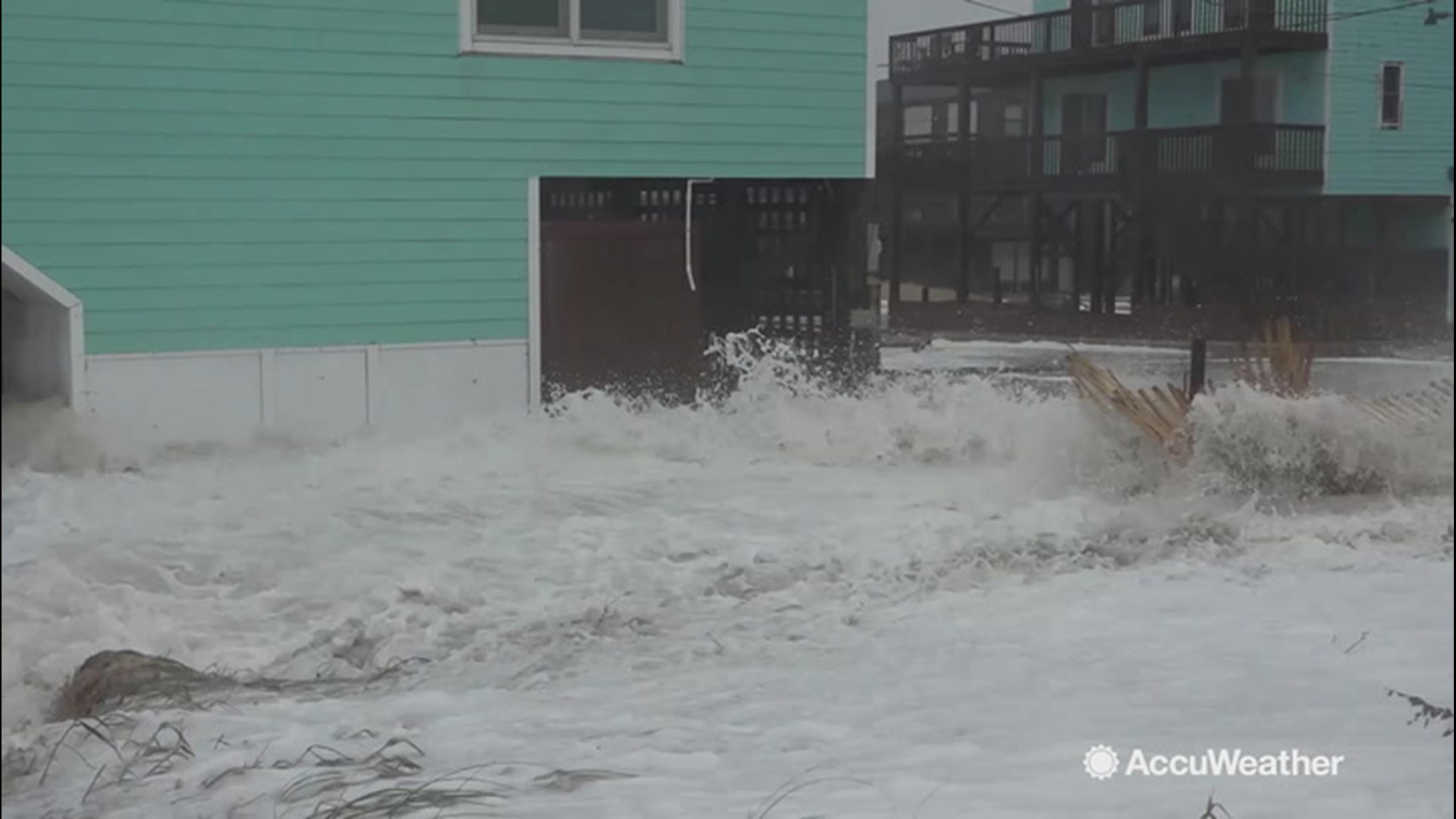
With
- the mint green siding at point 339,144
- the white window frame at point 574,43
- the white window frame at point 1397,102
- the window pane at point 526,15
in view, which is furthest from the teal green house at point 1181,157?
the window pane at point 526,15

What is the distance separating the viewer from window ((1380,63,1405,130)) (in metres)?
2.21

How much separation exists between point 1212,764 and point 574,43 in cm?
129

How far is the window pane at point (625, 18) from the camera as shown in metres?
2.48

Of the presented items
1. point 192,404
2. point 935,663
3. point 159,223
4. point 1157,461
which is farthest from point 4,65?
point 1157,461

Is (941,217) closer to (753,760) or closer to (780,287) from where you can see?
(780,287)

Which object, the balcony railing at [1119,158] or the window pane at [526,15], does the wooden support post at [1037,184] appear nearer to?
the balcony railing at [1119,158]

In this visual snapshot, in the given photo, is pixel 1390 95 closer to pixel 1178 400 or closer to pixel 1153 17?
pixel 1153 17

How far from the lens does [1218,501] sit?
8.43 ft

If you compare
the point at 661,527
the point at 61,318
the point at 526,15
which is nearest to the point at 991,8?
the point at 526,15

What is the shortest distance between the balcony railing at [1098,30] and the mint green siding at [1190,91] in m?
0.04

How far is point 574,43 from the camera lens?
246cm

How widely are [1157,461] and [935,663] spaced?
453mm

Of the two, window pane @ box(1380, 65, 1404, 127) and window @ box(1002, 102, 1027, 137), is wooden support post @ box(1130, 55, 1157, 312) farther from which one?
window pane @ box(1380, 65, 1404, 127)

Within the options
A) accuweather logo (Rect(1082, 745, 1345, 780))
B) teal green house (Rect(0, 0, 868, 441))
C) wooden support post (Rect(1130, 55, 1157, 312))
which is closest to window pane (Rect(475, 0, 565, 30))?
teal green house (Rect(0, 0, 868, 441))
